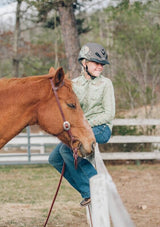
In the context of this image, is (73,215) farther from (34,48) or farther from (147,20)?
(34,48)

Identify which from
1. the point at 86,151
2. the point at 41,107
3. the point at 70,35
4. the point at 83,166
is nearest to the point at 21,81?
the point at 41,107

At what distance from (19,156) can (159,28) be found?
6.58 m

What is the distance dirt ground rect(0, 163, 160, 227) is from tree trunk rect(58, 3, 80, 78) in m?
3.19

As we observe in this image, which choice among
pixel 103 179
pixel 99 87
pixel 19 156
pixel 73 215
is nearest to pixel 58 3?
pixel 19 156

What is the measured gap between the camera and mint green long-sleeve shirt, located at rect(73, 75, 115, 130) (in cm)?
364

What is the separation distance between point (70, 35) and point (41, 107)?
829 cm

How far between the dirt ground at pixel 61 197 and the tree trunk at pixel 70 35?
3186mm

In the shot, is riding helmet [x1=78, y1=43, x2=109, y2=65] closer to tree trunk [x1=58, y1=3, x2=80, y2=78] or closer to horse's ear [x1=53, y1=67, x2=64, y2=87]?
horse's ear [x1=53, y1=67, x2=64, y2=87]

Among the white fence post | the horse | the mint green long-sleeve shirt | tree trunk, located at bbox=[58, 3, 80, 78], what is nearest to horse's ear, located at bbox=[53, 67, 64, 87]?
the horse

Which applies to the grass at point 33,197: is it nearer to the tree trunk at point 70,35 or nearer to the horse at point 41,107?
the horse at point 41,107

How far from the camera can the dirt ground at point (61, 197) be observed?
570 centimetres

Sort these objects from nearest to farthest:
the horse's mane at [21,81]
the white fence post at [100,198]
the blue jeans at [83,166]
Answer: the white fence post at [100,198], the horse's mane at [21,81], the blue jeans at [83,166]

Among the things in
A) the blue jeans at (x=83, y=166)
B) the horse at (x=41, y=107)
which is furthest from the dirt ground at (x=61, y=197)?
the horse at (x=41, y=107)

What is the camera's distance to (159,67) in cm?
1324
